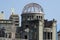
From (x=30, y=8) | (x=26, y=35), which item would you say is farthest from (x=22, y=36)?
(x=30, y=8)

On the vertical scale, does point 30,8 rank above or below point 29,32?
above

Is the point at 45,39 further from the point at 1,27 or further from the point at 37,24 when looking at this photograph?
the point at 1,27

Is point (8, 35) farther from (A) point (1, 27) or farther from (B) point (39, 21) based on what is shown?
(B) point (39, 21)

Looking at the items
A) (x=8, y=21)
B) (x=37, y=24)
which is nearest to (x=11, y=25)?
(x=8, y=21)

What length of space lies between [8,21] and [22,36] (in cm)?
691

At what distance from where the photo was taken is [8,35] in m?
111

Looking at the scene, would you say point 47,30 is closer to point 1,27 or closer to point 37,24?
point 37,24

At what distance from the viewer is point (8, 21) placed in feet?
364

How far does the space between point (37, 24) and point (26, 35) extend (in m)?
5.47

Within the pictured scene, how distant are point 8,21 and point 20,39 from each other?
699cm

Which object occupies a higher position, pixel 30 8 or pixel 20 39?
pixel 30 8

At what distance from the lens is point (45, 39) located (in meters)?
113

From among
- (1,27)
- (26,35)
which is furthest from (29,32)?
(1,27)

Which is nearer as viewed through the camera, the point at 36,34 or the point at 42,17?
the point at 36,34
